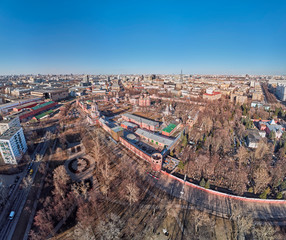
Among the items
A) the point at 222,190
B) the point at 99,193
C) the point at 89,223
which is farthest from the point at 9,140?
the point at 222,190

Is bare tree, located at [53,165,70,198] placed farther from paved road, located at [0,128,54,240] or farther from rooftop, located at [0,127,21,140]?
rooftop, located at [0,127,21,140]

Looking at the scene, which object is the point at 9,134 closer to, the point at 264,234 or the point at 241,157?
the point at 264,234

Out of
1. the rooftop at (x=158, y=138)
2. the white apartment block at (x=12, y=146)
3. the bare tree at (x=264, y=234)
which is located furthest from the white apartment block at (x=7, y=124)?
the bare tree at (x=264, y=234)

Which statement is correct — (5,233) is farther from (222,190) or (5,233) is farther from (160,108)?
(160,108)

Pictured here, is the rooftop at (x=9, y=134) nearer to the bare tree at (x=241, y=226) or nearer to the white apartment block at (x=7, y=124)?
the white apartment block at (x=7, y=124)

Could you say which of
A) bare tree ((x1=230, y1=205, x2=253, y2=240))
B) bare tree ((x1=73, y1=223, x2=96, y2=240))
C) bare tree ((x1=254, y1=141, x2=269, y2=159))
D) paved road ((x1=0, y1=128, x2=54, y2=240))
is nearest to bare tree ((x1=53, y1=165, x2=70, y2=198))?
paved road ((x1=0, y1=128, x2=54, y2=240))
